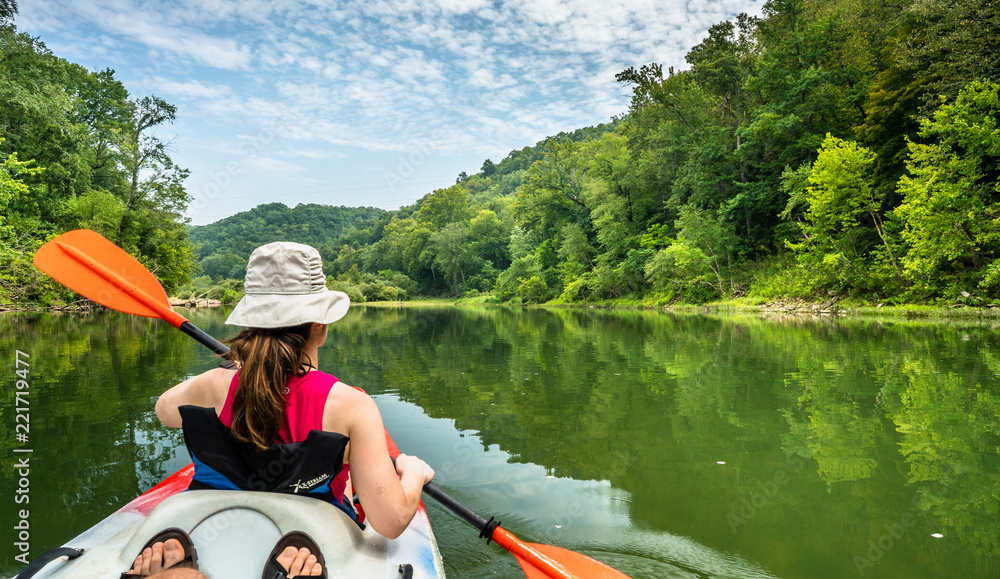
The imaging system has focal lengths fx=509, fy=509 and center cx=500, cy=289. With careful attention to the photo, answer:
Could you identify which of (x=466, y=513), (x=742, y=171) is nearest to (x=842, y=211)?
(x=742, y=171)

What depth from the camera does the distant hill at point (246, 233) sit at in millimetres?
56719

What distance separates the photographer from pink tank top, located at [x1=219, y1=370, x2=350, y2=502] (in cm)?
147

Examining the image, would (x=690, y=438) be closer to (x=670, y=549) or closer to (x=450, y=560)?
(x=670, y=549)

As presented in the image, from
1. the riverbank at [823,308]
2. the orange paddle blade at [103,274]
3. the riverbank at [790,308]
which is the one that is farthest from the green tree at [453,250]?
the orange paddle blade at [103,274]

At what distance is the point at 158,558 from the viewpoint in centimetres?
138

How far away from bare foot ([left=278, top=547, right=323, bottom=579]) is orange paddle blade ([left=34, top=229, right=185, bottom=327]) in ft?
6.31

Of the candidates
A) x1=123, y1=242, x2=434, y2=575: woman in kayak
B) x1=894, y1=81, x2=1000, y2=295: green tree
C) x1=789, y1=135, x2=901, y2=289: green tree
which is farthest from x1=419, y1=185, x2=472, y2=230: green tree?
x1=123, y1=242, x2=434, y2=575: woman in kayak

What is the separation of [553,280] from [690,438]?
3860 cm

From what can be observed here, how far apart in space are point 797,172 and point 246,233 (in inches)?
2254

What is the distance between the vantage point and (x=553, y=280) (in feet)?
142

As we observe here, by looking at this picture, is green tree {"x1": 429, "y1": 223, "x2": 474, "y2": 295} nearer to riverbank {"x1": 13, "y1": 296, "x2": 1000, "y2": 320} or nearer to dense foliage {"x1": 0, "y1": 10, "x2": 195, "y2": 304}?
riverbank {"x1": 13, "y1": 296, "x2": 1000, "y2": 320}

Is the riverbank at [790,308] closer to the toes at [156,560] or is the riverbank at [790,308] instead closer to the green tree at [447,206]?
the toes at [156,560]

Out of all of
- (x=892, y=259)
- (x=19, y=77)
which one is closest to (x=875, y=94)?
(x=892, y=259)

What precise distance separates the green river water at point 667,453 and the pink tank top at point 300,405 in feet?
5.36
